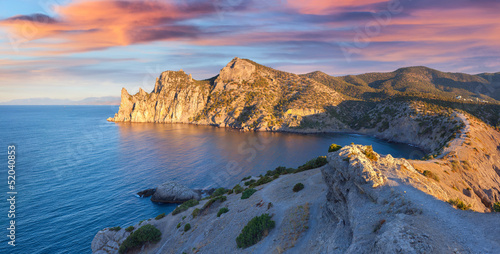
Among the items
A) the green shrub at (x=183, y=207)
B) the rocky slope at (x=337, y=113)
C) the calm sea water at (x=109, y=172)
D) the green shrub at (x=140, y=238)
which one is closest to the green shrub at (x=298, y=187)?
the green shrub at (x=183, y=207)

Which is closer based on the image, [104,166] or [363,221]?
[363,221]

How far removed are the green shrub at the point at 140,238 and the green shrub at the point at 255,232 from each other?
719 inches

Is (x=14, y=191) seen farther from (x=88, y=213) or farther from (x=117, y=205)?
(x=117, y=205)

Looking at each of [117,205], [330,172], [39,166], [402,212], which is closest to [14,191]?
[39,166]

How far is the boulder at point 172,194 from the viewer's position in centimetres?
5362

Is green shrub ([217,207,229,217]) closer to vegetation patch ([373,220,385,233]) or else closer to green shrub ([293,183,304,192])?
green shrub ([293,183,304,192])

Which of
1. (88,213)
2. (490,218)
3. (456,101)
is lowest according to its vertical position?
(88,213)

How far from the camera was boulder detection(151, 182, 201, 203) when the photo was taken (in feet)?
176

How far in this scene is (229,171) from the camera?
242 ft

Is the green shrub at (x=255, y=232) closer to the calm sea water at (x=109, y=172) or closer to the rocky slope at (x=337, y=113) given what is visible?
the calm sea water at (x=109, y=172)

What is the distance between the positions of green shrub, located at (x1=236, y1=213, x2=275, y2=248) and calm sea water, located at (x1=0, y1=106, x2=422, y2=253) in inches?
1188

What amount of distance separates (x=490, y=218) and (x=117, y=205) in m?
60.5

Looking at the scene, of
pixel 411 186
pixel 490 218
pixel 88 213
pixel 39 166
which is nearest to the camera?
pixel 490 218

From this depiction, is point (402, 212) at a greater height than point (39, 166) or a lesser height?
greater
